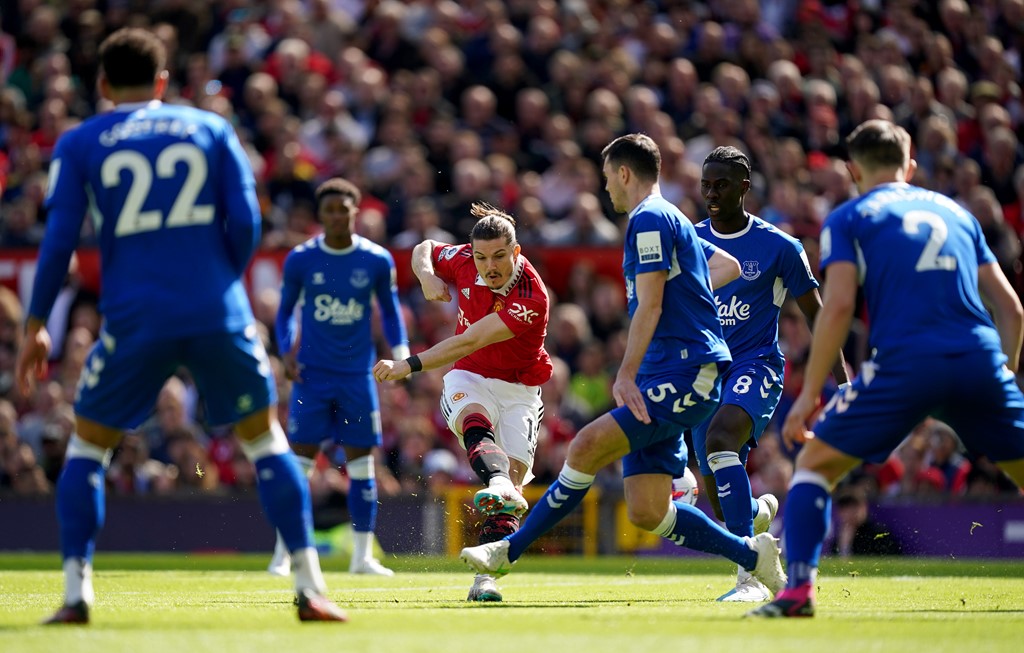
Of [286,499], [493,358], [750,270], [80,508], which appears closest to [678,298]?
[750,270]

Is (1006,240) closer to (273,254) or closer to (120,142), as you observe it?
(273,254)

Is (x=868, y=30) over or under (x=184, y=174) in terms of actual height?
over

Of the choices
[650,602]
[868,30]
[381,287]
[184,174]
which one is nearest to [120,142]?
[184,174]

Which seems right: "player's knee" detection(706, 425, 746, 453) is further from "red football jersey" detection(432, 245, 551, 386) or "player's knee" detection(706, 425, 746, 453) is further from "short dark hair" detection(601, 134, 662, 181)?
"short dark hair" detection(601, 134, 662, 181)

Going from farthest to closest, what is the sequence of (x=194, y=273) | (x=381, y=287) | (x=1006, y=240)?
(x=1006, y=240) → (x=381, y=287) → (x=194, y=273)

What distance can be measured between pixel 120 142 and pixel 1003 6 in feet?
50.2

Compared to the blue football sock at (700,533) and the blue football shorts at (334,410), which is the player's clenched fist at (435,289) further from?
the blue football shorts at (334,410)

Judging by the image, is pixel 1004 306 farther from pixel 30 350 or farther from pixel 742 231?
pixel 30 350

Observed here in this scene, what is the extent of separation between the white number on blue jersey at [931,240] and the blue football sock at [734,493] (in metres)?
2.83

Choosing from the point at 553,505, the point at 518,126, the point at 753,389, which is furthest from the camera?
the point at 518,126

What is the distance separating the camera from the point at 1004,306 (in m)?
7.30

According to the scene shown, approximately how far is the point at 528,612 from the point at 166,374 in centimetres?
233

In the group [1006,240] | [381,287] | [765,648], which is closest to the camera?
[765,648]

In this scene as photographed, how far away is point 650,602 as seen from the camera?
29.3 ft
